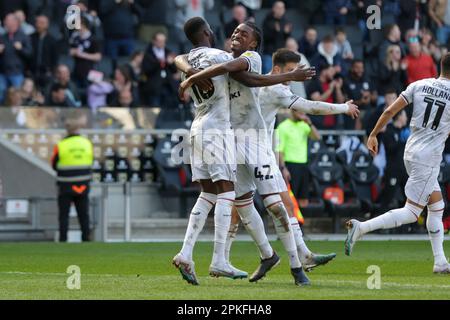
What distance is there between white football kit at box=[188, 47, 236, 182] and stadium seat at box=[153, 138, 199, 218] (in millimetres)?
11988

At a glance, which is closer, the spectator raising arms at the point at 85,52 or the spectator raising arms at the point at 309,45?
the spectator raising arms at the point at 85,52

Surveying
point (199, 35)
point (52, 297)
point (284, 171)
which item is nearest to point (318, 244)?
point (284, 171)

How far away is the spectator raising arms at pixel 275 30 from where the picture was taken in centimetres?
2747

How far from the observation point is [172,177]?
82.2 ft

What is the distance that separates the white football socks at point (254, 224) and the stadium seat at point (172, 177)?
11.6m

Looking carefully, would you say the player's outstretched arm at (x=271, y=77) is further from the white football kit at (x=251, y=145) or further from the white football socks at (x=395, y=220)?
the white football socks at (x=395, y=220)

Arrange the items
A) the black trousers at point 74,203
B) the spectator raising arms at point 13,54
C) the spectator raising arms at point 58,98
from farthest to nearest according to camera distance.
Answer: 1. the spectator raising arms at point 13,54
2. the spectator raising arms at point 58,98
3. the black trousers at point 74,203

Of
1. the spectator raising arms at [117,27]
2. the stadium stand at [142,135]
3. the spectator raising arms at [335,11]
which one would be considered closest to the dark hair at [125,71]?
the stadium stand at [142,135]

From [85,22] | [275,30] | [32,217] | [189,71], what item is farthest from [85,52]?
[189,71]

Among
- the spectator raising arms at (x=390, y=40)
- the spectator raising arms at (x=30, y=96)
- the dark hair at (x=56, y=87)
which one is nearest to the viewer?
the spectator raising arms at (x=30, y=96)

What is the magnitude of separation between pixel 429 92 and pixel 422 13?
52.5 ft

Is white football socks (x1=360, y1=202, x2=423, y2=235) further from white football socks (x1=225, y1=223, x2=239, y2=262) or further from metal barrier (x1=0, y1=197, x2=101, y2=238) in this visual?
metal barrier (x1=0, y1=197, x2=101, y2=238)

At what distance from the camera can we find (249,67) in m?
12.6

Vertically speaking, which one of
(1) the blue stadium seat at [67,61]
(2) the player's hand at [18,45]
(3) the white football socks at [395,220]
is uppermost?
(2) the player's hand at [18,45]
